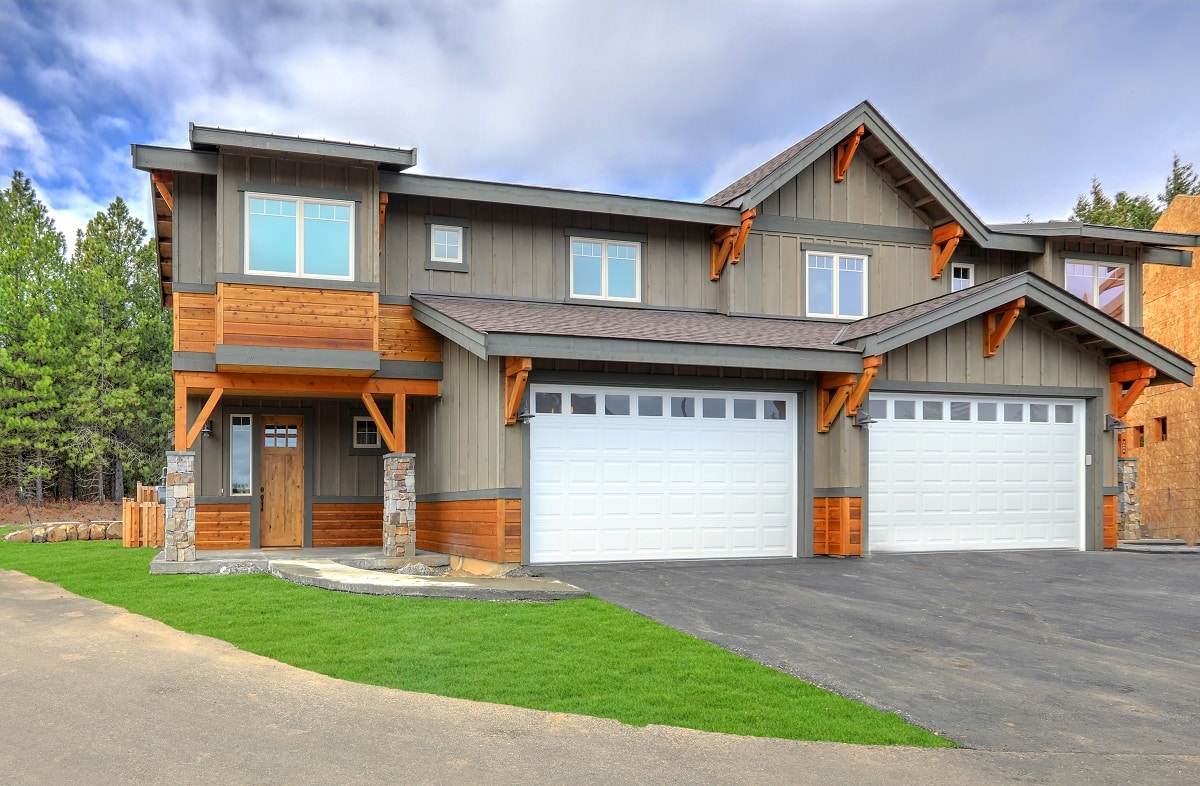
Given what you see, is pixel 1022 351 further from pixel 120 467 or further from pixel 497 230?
pixel 120 467

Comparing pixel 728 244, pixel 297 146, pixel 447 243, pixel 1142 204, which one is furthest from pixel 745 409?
pixel 1142 204

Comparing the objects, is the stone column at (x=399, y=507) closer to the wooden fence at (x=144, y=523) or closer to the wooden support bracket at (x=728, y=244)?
the wooden support bracket at (x=728, y=244)

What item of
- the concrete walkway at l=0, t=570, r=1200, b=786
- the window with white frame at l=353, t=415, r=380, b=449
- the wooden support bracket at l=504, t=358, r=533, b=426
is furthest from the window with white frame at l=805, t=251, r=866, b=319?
the concrete walkway at l=0, t=570, r=1200, b=786

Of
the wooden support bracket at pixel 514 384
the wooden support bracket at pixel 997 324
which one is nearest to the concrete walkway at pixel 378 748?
the wooden support bracket at pixel 514 384

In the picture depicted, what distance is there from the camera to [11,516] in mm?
31641

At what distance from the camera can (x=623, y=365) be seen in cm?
1348

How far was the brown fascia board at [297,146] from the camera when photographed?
44.2 ft

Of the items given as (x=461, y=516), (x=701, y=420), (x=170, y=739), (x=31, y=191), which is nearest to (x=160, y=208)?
(x=461, y=516)

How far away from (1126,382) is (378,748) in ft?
46.1

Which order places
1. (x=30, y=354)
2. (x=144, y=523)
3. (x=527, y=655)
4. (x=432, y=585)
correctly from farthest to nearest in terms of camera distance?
(x=30, y=354)
(x=144, y=523)
(x=432, y=585)
(x=527, y=655)

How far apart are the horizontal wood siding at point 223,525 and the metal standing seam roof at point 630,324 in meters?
5.42

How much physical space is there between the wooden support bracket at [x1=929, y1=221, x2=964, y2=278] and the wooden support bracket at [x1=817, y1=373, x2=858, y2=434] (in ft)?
15.6

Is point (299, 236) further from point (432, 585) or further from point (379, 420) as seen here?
point (432, 585)

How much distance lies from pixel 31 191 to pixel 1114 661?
3907 cm
